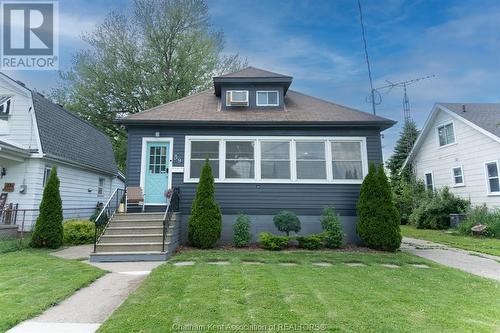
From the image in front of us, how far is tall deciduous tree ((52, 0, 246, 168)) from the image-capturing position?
19.2 m

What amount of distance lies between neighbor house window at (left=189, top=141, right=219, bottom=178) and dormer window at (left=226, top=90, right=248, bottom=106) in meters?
1.89

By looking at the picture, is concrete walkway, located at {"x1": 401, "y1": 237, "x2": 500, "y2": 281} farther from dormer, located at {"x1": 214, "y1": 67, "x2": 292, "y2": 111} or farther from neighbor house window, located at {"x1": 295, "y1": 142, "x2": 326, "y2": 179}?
dormer, located at {"x1": 214, "y1": 67, "x2": 292, "y2": 111}

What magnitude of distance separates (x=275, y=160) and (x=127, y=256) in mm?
5326

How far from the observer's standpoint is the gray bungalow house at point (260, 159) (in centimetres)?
928

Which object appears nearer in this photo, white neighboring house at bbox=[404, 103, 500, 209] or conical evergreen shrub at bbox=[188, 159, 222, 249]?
conical evergreen shrub at bbox=[188, 159, 222, 249]

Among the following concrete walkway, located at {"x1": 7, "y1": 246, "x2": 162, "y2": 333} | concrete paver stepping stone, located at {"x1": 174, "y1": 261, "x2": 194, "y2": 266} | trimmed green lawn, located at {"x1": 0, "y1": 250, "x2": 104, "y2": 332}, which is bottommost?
concrete walkway, located at {"x1": 7, "y1": 246, "x2": 162, "y2": 333}

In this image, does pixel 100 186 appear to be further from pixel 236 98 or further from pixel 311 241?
pixel 311 241

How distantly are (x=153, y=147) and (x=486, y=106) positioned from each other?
1822cm

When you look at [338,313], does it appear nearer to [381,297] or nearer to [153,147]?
[381,297]

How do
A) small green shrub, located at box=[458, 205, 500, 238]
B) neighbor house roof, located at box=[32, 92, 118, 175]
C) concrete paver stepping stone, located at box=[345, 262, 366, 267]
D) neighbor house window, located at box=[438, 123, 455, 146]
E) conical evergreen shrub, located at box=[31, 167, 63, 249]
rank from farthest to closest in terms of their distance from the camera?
1. neighbor house window, located at box=[438, 123, 455, 146]
2. neighbor house roof, located at box=[32, 92, 118, 175]
3. small green shrub, located at box=[458, 205, 500, 238]
4. conical evergreen shrub, located at box=[31, 167, 63, 249]
5. concrete paver stepping stone, located at box=[345, 262, 366, 267]

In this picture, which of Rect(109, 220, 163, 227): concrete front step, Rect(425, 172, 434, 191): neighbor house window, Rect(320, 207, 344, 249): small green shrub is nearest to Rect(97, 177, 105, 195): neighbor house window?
Rect(109, 220, 163, 227): concrete front step

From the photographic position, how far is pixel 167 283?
4.61 metres

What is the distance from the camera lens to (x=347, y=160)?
9.63 metres

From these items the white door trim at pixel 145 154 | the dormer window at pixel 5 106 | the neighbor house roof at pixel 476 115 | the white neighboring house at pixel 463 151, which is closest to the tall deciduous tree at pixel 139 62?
the dormer window at pixel 5 106
